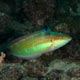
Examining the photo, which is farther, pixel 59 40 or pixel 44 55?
pixel 44 55

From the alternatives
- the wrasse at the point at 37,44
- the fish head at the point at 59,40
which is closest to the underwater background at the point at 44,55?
the wrasse at the point at 37,44

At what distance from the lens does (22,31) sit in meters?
6.74

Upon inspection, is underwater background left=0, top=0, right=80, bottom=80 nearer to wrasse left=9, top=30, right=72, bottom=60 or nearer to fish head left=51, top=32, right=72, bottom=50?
wrasse left=9, top=30, right=72, bottom=60

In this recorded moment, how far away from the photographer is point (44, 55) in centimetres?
618

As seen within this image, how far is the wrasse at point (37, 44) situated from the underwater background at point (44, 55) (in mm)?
612

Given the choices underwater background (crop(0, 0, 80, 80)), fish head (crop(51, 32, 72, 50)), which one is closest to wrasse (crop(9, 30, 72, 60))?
fish head (crop(51, 32, 72, 50))

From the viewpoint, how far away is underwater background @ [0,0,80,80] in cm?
522

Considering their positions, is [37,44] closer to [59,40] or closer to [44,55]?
[59,40]

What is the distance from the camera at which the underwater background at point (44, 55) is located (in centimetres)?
522

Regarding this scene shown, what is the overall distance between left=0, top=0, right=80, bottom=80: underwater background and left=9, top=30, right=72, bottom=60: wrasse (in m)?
0.61

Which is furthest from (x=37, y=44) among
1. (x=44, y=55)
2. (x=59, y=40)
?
Answer: (x=44, y=55)

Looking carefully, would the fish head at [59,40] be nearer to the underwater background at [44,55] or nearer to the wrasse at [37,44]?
the wrasse at [37,44]

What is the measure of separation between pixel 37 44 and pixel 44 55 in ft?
11.1

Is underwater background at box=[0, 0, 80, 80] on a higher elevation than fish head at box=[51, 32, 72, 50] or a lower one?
lower
